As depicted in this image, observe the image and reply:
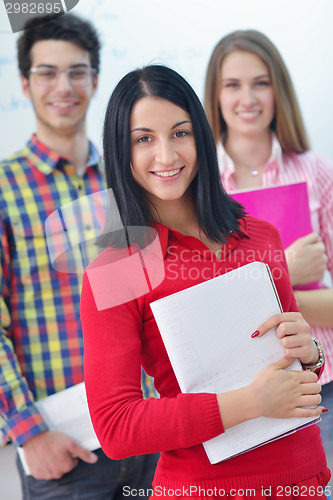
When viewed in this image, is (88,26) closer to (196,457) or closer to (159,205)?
(159,205)

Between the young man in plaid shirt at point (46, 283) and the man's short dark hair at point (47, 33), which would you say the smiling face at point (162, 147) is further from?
the man's short dark hair at point (47, 33)

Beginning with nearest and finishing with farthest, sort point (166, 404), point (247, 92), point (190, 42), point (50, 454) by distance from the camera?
point (166, 404), point (50, 454), point (247, 92), point (190, 42)

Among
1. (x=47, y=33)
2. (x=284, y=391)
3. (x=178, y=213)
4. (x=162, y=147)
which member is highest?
(x=47, y=33)

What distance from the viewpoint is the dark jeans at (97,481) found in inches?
36.1

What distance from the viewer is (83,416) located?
0.92 m

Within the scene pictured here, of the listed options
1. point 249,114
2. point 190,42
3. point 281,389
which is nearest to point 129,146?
point 281,389

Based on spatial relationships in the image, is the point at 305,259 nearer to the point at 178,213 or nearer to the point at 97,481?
the point at 178,213

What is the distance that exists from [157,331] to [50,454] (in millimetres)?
488

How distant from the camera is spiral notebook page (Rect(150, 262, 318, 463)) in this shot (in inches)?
21.4

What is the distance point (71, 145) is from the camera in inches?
41.5

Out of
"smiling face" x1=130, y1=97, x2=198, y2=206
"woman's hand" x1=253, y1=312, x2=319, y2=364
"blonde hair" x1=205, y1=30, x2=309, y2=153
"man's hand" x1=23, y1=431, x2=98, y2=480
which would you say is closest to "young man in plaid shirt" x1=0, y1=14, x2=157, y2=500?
"man's hand" x1=23, y1=431, x2=98, y2=480

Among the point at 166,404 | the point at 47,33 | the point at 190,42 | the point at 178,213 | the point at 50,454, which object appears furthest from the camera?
the point at 190,42

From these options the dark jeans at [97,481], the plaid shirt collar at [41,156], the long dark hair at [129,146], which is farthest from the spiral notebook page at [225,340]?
the plaid shirt collar at [41,156]

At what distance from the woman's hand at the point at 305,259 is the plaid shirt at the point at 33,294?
49cm
